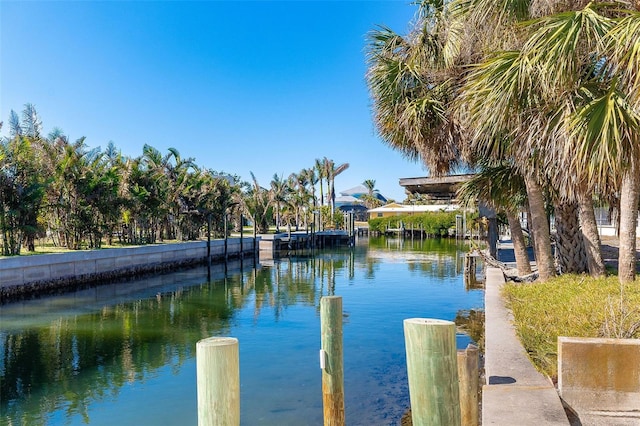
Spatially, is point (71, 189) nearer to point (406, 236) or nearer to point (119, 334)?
point (119, 334)

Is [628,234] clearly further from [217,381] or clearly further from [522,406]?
[217,381]

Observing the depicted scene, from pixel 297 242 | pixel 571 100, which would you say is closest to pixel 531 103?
pixel 571 100

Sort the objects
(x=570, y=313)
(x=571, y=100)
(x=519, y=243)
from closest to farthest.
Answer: (x=570, y=313)
(x=571, y=100)
(x=519, y=243)

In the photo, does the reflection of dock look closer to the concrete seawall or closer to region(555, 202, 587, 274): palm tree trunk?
the concrete seawall

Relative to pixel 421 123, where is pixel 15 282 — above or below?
below

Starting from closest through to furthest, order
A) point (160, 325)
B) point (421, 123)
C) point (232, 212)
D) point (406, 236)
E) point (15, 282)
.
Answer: point (421, 123)
point (160, 325)
point (15, 282)
point (232, 212)
point (406, 236)

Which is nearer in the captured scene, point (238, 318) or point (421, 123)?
point (421, 123)

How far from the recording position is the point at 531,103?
26.5 ft

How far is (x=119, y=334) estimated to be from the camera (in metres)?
13.5

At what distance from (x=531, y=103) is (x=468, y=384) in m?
5.16

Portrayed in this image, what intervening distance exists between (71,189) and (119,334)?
14206mm

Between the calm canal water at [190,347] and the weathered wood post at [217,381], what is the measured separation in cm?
373

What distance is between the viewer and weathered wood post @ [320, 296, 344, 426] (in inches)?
229

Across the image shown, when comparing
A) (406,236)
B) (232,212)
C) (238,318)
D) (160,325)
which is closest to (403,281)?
(238,318)
